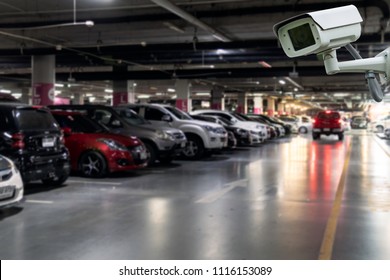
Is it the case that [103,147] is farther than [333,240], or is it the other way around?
[103,147]

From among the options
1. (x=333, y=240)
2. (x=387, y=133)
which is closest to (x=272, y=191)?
(x=333, y=240)

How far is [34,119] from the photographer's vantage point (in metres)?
7.97

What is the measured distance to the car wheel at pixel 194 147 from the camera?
1414 cm

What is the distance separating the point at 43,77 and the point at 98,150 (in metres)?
8.47

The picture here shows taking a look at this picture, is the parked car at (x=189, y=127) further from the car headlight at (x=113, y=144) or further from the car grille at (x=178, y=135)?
the car headlight at (x=113, y=144)

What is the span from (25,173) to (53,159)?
2.42 ft

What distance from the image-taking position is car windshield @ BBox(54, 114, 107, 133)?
10.2m

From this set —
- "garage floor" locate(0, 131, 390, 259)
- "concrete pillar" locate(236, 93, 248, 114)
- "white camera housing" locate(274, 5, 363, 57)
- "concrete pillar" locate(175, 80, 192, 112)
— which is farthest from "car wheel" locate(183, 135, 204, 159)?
"concrete pillar" locate(236, 93, 248, 114)

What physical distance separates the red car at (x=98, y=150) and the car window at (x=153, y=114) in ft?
12.4

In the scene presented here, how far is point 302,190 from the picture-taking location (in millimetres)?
8648

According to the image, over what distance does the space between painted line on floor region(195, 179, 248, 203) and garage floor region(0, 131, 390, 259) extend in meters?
0.02

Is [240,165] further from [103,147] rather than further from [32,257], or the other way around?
[32,257]

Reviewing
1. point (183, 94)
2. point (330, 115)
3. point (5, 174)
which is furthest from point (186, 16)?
point (330, 115)

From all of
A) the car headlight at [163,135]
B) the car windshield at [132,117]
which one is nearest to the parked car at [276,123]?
the car windshield at [132,117]
